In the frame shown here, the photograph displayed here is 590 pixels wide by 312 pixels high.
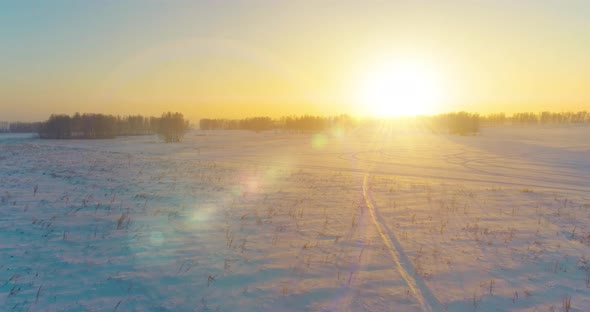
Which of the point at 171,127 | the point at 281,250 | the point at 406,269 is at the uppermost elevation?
the point at 171,127

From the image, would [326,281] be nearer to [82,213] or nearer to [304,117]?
[82,213]

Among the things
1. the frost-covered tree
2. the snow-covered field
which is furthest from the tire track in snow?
the frost-covered tree

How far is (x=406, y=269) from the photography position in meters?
6.99

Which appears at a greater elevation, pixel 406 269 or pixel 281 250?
pixel 281 250

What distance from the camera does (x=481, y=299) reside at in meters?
5.88

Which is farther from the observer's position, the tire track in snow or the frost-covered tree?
the frost-covered tree

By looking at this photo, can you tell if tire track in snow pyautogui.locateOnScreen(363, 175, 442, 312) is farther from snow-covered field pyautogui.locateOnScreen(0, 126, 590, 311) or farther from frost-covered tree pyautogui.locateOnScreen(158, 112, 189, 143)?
frost-covered tree pyautogui.locateOnScreen(158, 112, 189, 143)

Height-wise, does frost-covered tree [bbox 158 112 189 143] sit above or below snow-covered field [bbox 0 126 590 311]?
above

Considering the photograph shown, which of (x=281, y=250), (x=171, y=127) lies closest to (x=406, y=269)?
(x=281, y=250)

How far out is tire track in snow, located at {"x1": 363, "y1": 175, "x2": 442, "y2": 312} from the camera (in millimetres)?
5719

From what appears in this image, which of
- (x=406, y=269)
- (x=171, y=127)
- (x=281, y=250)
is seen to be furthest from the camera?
(x=171, y=127)

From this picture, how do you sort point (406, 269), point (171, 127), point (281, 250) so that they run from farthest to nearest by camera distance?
point (171, 127)
point (281, 250)
point (406, 269)

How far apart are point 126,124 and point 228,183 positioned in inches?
6244

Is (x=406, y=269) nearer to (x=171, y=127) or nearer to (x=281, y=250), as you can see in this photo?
(x=281, y=250)
